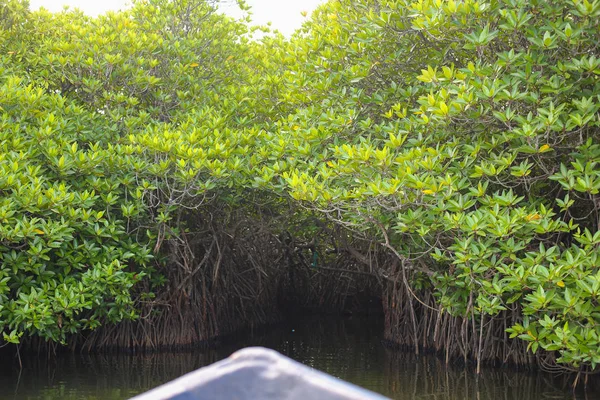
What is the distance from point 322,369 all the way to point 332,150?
1.89m

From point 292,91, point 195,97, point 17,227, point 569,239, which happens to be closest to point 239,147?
point 292,91

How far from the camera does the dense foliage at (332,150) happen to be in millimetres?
5141

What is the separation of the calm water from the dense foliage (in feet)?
1.04

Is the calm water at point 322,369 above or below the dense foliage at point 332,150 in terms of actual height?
below

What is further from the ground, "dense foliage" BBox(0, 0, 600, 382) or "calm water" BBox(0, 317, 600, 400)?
"dense foliage" BBox(0, 0, 600, 382)

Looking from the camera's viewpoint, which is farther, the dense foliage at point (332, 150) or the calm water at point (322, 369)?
the calm water at point (322, 369)

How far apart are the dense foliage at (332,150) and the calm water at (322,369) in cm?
32

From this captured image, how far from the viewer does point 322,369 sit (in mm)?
6410

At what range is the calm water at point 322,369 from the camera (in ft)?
17.9

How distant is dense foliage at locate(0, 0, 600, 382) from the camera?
5141 mm

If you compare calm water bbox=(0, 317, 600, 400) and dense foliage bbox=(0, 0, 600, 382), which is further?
calm water bbox=(0, 317, 600, 400)

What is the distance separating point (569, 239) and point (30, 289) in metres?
4.46

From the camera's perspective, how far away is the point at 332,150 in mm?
6379

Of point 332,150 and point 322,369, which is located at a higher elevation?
point 332,150
